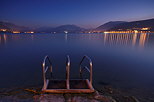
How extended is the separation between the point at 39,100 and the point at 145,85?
6.61 m

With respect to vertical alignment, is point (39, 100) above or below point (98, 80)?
above

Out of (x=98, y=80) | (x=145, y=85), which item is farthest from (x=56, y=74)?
(x=145, y=85)

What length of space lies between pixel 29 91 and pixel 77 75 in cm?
413

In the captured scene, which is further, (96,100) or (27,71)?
(27,71)

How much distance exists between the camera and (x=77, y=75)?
26.6ft

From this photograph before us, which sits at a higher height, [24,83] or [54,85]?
[54,85]

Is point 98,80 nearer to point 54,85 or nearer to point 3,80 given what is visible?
point 54,85

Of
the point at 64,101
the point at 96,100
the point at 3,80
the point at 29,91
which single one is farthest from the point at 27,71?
the point at 96,100

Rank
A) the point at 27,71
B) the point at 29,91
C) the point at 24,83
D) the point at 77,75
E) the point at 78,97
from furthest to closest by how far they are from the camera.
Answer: the point at 27,71 → the point at 77,75 → the point at 24,83 → the point at 29,91 → the point at 78,97

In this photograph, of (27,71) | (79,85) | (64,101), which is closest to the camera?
(64,101)

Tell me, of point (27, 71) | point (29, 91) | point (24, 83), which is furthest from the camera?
point (27, 71)

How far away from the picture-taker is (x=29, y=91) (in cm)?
453

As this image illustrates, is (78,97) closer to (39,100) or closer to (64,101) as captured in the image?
(64,101)

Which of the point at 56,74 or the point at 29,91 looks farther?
the point at 56,74
